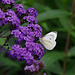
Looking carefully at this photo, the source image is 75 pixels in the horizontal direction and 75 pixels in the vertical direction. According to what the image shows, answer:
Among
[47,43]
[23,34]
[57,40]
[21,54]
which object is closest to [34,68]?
[47,43]

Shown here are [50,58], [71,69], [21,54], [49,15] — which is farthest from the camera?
[71,69]

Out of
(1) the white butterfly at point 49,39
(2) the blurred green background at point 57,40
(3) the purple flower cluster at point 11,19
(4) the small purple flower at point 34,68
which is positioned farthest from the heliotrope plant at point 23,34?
(2) the blurred green background at point 57,40

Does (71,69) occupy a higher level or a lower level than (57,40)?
lower

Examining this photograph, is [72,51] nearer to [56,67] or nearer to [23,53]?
[56,67]

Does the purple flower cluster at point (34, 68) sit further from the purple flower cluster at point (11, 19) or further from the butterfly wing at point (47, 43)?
the purple flower cluster at point (11, 19)

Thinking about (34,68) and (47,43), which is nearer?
(47,43)

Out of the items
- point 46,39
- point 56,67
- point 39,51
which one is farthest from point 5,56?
point 39,51

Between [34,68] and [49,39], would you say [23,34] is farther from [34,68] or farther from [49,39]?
[34,68]

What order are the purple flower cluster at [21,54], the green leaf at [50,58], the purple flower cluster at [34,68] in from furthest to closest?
the green leaf at [50,58] < the purple flower cluster at [34,68] < the purple flower cluster at [21,54]

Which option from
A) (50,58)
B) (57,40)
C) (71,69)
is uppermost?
(50,58)
